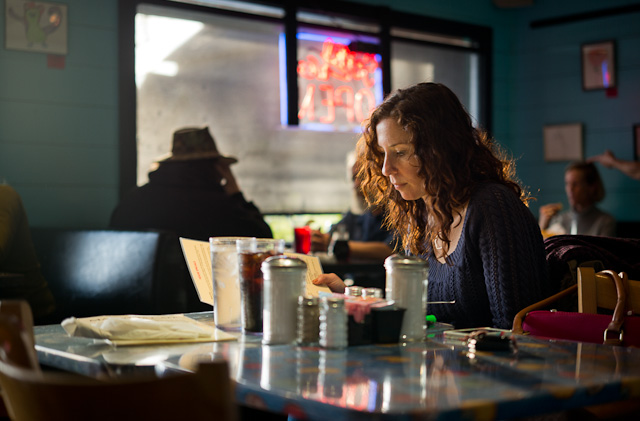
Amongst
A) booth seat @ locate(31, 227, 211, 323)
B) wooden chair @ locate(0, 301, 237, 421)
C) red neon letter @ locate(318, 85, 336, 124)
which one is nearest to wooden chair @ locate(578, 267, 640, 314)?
wooden chair @ locate(0, 301, 237, 421)

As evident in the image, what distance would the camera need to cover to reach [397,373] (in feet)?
3.54

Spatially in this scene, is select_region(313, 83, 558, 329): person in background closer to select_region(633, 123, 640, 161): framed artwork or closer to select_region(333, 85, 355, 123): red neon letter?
select_region(333, 85, 355, 123): red neon letter

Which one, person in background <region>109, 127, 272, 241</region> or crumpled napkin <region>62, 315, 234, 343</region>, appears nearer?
crumpled napkin <region>62, 315, 234, 343</region>

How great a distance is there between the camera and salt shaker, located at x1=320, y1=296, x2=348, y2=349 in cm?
127

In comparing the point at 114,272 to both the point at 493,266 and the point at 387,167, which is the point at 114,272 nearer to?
the point at 387,167

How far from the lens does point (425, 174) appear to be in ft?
6.53

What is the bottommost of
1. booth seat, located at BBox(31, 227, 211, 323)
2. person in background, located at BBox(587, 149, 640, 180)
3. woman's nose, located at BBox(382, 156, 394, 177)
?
booth seat, located at BBox(31, 227, 211, 323)

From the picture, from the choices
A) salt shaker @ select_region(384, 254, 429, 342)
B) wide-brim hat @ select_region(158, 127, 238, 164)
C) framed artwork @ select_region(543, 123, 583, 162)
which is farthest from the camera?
framed artwork @ select_region(543, 123, 583, 162)

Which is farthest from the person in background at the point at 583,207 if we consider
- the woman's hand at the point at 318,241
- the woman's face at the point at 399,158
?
the woman's face at the point at 399,158

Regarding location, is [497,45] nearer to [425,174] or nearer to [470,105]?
[470,105]

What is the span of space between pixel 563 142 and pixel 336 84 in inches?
74.2

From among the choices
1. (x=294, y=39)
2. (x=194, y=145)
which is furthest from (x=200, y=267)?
(x=294, y=39)

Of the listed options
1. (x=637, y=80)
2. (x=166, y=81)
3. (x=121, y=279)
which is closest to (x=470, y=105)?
(x=637, y=80)

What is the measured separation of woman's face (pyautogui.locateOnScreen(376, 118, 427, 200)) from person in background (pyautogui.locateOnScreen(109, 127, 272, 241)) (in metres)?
1.58
